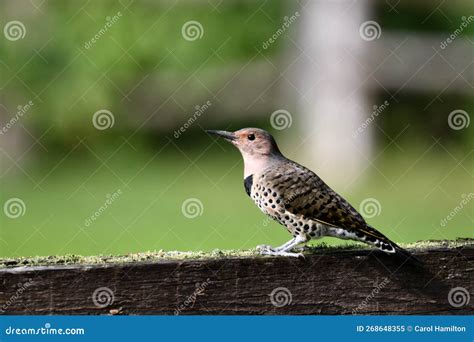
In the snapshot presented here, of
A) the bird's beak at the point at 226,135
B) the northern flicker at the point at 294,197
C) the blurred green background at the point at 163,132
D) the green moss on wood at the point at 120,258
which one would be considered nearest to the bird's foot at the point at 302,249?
the green moss on wood at the point at 120,258

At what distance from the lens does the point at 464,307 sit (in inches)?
134

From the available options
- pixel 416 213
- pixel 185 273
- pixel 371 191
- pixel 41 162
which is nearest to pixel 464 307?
pixel 185 273

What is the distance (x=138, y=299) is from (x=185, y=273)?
0.18 metres

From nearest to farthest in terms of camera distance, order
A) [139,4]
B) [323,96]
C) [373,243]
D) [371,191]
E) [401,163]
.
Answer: [373,243] → [371,191] → [401,163] → [323,96] → [139,4]

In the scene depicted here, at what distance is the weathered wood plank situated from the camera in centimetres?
323

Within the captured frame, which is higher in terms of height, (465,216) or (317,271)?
(465,216)

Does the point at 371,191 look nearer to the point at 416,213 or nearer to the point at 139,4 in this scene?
the point at 416,213

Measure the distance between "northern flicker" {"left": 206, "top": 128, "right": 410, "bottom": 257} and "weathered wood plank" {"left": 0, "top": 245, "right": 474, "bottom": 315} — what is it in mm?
404

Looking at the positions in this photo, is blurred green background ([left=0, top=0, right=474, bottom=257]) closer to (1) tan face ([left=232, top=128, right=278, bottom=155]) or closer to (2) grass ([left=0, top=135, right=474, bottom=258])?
(2) grass ([left=0, top=135, right=474, bottom=258])

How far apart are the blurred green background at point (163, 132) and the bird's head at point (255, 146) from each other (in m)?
3.98

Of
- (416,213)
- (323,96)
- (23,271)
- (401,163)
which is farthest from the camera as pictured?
(323,96)

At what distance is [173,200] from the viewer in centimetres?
952

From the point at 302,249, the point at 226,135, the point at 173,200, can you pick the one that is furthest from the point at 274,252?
the point at 173,200

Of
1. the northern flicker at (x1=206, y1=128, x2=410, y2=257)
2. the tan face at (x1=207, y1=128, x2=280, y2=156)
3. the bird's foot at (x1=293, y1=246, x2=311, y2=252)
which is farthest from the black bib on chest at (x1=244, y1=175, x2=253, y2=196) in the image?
the bird's foot at (x1=293, y1=246, x2=311, y2=252)
